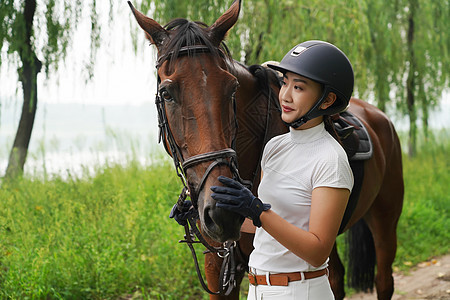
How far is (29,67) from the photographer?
16.8ft

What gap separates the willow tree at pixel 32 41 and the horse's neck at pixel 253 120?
3421 mm

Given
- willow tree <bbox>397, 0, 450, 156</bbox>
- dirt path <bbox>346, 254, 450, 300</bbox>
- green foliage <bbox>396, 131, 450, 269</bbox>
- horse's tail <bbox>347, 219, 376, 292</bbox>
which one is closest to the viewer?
horse's tail <bbox>347, 219, 376, 292</bbox>

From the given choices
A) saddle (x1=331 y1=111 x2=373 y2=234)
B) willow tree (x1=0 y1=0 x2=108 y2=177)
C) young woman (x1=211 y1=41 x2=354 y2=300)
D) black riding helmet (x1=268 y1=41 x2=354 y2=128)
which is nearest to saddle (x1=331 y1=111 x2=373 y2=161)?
saddle (x1=331 y1=111 x2=373 y2=234)

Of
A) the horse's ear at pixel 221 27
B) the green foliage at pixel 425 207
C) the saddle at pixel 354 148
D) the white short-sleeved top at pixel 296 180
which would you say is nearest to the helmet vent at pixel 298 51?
the white short-sleeved top at pixel 296 180

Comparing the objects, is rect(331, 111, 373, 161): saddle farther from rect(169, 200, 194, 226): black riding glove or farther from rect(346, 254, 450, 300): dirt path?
rect(346, 254, 450, 300): dirt path

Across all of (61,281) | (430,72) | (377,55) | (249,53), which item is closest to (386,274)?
(61,281)

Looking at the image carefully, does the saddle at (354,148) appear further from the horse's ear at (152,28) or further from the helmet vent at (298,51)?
the horse's ear at (152,28)

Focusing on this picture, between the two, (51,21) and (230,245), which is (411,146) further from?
(230,245)

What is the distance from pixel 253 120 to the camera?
2.40 meters

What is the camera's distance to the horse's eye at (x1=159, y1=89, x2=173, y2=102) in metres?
1.84

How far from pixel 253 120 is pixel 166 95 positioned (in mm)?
690

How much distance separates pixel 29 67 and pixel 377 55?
241 inches

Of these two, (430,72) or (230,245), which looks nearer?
(230,245)

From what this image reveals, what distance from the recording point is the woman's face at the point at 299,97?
5.43ft
